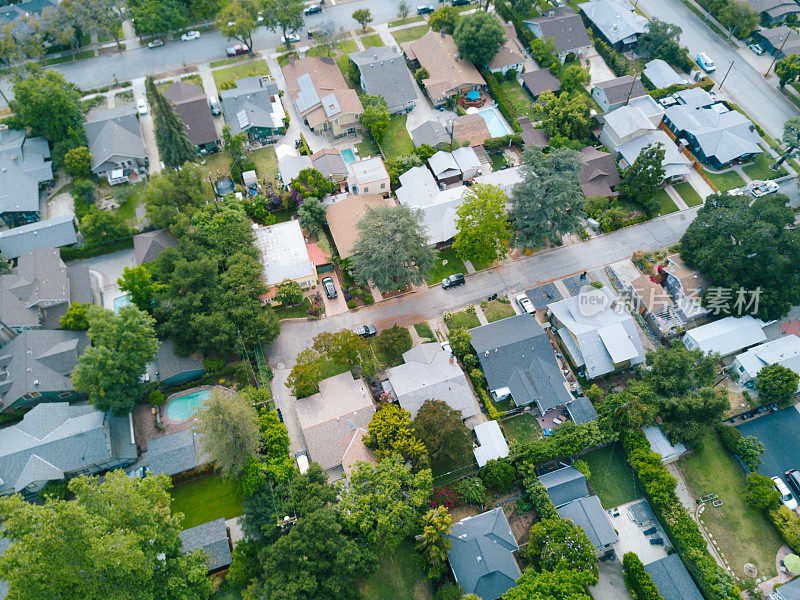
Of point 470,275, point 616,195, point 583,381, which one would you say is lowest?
point 583,381

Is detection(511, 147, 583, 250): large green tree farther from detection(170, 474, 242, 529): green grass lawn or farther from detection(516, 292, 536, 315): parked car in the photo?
detection(170, 474, 242, 529): green grass lawn

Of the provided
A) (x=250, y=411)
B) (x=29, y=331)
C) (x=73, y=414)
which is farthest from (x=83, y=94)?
(x=250, y=411)

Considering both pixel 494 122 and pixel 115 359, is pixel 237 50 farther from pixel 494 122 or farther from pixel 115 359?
pixel 115 359

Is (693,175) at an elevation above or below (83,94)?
below

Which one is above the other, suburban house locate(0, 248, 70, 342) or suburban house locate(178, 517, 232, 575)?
suburban house locate(0, 248, 70, 342)

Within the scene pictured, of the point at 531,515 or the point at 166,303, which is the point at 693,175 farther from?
the point at 166,303

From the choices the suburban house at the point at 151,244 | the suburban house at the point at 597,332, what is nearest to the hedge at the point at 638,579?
the suburban house at the point at 597,332

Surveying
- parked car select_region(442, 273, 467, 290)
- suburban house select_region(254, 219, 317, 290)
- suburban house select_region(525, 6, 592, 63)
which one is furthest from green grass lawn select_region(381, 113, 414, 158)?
suburban house select_region(525, 6, 592, 63)
